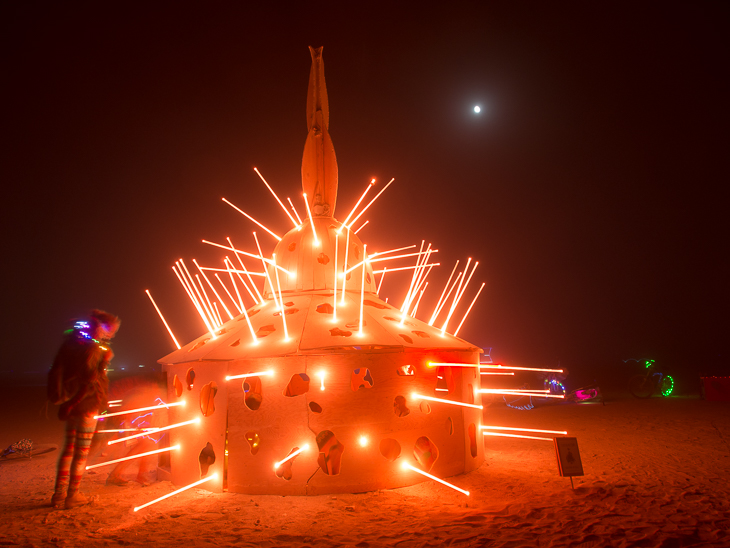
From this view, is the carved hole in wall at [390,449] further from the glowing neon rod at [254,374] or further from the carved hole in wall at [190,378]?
the carved hole in wall at [190,378]

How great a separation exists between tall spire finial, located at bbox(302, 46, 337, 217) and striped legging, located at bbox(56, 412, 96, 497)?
4.71 meters

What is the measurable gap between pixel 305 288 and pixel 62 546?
4.18 meters

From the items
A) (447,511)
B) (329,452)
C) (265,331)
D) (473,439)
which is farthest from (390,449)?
(265,331)

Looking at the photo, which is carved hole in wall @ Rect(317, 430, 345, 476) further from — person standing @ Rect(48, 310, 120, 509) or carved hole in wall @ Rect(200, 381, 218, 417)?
person standing @ Rect(48, 310, 120, 509)

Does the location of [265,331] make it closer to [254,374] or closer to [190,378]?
[254,374]

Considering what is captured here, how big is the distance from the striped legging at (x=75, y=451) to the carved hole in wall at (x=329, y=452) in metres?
2.52

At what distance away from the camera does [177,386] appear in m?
5.77

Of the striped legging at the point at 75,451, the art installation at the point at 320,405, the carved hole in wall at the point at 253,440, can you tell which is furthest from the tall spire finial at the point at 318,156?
the striped legging at the point at 75,451

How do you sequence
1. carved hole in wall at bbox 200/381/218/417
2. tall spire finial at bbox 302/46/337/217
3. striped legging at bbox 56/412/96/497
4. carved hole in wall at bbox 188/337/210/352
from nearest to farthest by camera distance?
striped legging at bbox 56/412/96/497, carved hole in wall at bbox 200/381/218/417, carved hole in wall at bbox 188/337/210/352, tall spire finial at bbox 302/46/337/217

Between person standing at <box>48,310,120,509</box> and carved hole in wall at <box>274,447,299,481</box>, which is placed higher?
person standing at <box>48,310,120,509</box>

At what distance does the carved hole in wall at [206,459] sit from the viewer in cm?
503

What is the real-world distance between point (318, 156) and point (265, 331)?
12.4 feet

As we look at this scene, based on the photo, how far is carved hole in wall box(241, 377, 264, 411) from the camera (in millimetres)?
4895

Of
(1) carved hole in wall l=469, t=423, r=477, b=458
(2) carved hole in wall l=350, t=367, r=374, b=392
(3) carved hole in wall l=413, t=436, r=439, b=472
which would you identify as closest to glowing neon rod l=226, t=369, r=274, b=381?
(2) carved hole in wall l=350, t=367, r=374, b=392
